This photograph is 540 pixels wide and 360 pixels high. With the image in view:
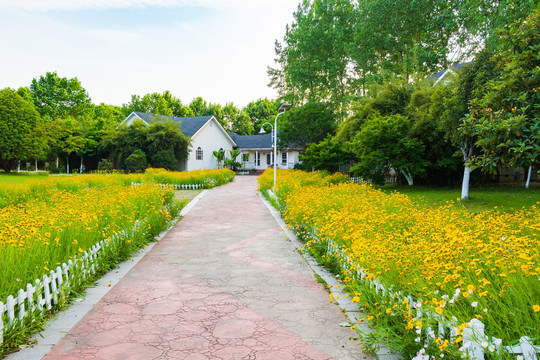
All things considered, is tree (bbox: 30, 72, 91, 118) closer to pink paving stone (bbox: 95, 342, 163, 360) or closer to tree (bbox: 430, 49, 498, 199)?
tree (bbox: 430, 49, 498, 199)

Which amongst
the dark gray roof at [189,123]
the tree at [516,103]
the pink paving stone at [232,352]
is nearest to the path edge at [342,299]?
the pink paving stone at [232,352]

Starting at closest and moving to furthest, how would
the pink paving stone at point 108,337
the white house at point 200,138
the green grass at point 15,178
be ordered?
the pink paving stone at point 108,337
the green grass at point 15,178
the white house at point 200,138

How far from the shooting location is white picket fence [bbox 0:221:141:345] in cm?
341

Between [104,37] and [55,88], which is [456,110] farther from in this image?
[55,88]

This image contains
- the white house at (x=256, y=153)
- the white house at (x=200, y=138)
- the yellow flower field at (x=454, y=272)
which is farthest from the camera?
the white house at (x=256, y=153)

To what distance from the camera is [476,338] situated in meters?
2.32

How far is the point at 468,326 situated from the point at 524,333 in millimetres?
372

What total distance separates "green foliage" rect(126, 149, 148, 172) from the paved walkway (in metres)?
25.3

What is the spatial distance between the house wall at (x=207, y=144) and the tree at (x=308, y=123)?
1007cm

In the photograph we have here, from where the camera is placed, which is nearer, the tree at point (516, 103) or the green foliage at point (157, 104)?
the tree at point (516, 103)

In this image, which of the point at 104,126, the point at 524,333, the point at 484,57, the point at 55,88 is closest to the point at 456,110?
the point at 484,57

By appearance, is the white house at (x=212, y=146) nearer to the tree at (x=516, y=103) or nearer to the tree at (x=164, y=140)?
the tree at (x=164, y=140)

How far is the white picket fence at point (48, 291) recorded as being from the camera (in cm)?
341

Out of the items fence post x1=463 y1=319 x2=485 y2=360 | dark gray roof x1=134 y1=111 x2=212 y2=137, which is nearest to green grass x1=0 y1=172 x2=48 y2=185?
dark gray roof x1=134 y1=111 x2=212 y2=137
